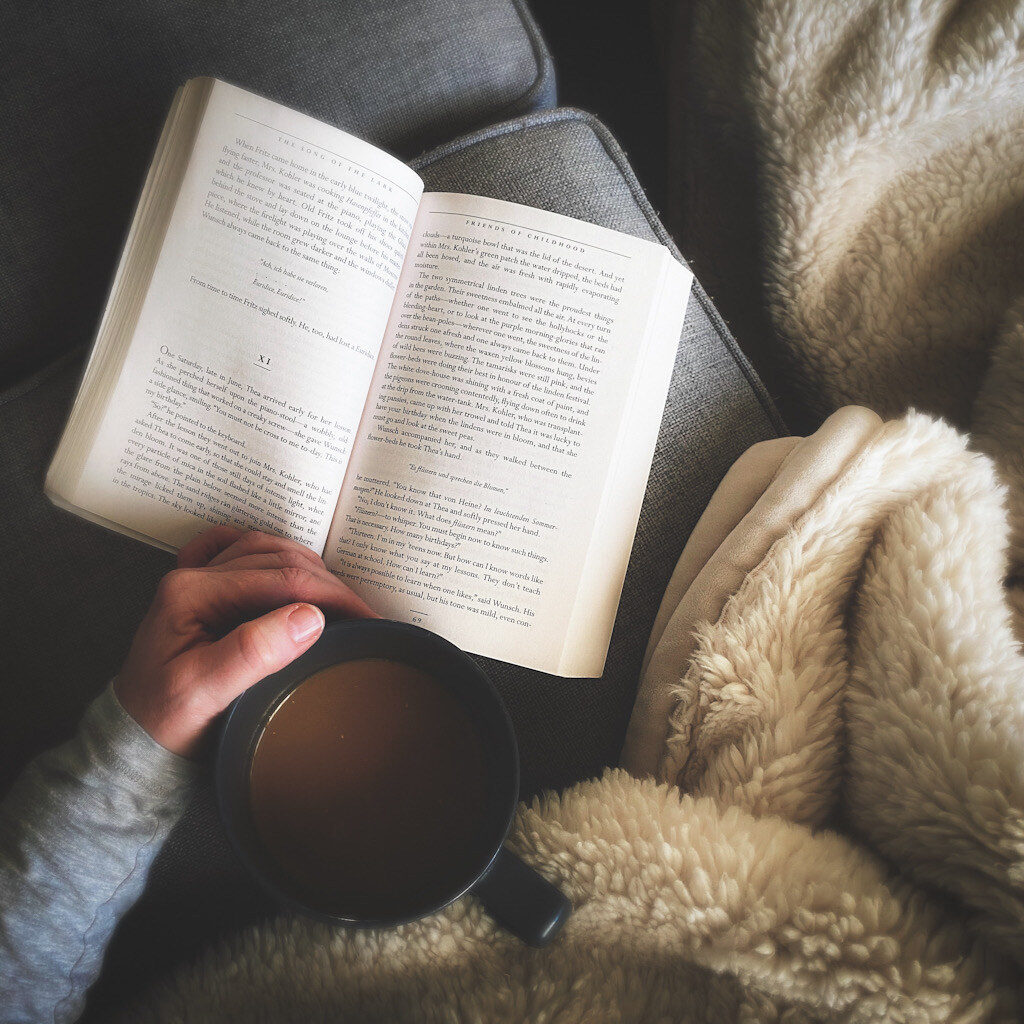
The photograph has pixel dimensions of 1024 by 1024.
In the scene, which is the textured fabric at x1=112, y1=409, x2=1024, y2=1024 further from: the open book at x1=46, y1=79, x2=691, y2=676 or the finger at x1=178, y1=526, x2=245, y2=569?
the finger at x1=178, y1=526, x2=245, y2=569

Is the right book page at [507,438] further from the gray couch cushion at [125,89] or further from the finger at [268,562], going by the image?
the gray couch cushion at [125,89]

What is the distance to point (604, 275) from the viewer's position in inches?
24.8

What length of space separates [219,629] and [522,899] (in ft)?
0.98

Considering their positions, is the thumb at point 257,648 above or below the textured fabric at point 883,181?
below

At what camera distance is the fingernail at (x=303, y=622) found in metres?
0.46

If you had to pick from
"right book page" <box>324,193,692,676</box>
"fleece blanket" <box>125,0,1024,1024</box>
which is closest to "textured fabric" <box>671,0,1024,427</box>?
"fleece blanket" <box>125,0,1024,1024</box>

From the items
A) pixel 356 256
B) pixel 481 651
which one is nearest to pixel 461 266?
pixel 356 256

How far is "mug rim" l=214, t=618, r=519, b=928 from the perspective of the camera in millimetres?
434

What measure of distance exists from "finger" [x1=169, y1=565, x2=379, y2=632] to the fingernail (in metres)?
0.04

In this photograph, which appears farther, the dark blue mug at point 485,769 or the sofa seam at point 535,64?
the sofa seam at point 535,64

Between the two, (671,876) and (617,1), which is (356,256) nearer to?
(671,876)

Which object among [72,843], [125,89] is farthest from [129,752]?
[125,89]

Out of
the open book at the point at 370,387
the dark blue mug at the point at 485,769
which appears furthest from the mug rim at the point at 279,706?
the open book at the point at 370,387

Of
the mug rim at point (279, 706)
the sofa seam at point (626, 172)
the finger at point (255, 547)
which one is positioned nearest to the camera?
the mug rim at point (279, 706)
